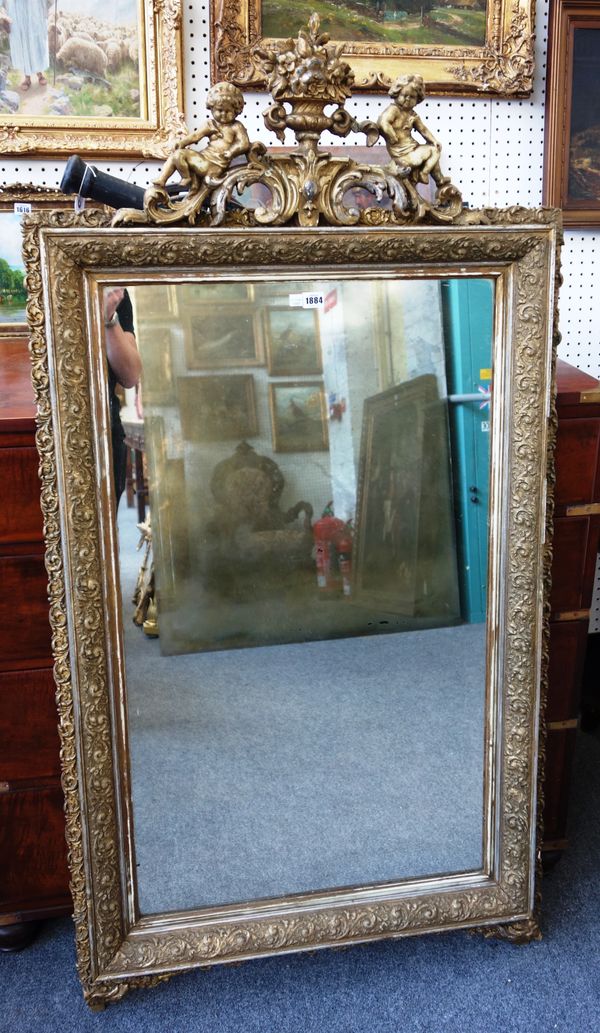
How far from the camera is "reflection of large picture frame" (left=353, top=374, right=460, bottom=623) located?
5.80ft

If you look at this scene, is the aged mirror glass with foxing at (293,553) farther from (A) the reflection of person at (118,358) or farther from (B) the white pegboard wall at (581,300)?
(B) the white pegboard wall at (581,300)

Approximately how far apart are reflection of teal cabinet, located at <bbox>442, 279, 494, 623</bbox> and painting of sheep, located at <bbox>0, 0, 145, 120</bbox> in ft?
3.53

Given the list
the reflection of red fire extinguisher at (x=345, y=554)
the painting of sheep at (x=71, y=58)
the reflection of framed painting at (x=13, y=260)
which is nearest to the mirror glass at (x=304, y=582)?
the reflection of red fire extinguisher at (x=345, y=554)

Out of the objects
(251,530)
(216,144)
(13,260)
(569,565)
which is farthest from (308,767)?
(13,260)

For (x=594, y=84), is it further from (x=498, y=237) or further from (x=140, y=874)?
(x=140, y=874)

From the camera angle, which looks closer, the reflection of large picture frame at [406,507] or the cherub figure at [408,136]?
the cherub figure at [408,136]

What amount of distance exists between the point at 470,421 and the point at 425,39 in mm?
1205

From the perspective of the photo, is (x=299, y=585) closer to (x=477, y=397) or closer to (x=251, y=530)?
(x=251, y=530)

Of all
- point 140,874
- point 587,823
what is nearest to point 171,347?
point 140,874

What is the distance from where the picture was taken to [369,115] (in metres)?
2.33

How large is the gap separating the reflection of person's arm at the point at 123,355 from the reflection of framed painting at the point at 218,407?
4.0 inches

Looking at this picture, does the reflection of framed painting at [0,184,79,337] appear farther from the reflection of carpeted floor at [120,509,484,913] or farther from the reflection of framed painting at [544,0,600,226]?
the reflection of framed painting at [544,0,600,226]

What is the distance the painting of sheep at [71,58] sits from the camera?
82.3 inches

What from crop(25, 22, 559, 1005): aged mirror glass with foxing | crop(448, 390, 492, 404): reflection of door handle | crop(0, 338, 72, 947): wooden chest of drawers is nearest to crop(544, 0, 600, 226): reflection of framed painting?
crop(25, 22, 559, 1005): aged mirror glass with foxing
